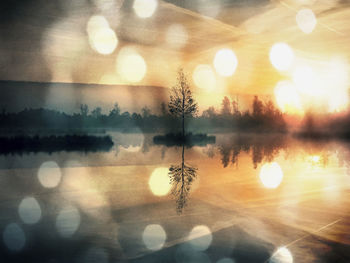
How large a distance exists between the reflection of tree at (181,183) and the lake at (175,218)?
0.05 metres

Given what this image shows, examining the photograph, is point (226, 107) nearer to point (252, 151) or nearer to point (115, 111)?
point (115, 111)

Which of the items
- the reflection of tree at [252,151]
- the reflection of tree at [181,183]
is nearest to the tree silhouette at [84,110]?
the reflection of tree at [252,151]

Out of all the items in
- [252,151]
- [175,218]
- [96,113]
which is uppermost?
[96,113]

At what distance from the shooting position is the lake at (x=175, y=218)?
5.81 m

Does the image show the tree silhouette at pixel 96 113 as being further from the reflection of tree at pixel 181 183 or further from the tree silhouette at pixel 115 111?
the reflection of tree at pixel 181 183

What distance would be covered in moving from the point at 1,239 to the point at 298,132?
105 metres

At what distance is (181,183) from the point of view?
13641 millimetres

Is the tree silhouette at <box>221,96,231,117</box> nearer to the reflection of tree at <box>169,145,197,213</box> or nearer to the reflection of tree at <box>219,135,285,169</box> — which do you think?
the reflection of tree at <box>219,135,285,169</box>

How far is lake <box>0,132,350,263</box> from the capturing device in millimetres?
5812

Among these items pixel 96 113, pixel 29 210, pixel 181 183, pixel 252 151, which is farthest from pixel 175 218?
pixel 96 113

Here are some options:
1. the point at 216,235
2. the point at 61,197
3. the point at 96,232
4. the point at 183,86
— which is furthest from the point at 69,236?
the point at 183,86

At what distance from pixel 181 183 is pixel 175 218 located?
5.42 metres

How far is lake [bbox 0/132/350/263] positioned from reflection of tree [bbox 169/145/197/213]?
47mm

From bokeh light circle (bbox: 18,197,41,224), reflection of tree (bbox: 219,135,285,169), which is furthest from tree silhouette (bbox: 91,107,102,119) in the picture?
bokeh light circle (bbox: 18,197,41,224)
